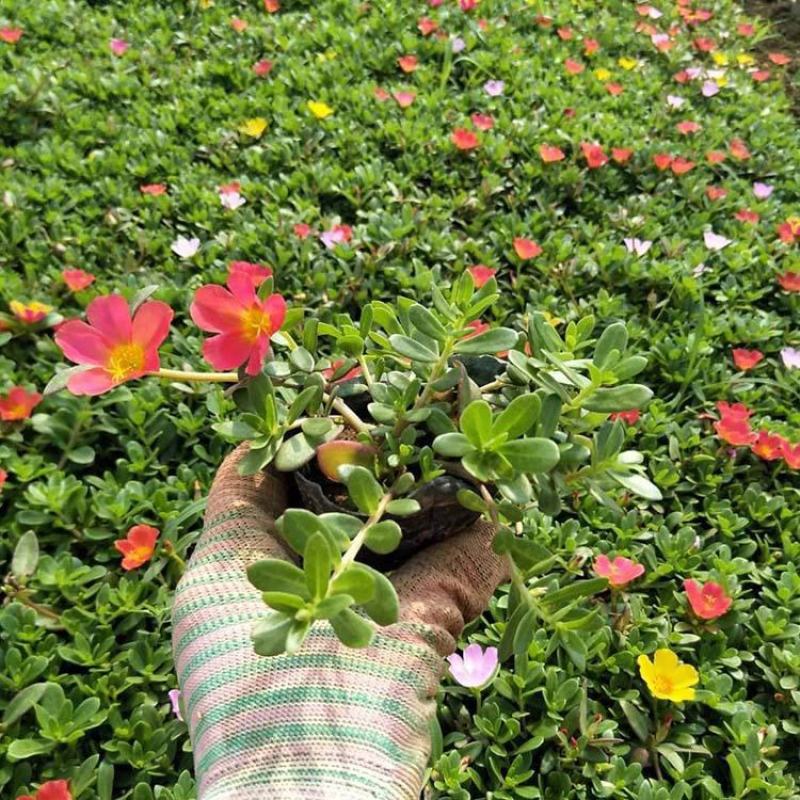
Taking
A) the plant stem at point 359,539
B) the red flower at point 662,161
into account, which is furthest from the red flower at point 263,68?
the plant stem at point 359,539

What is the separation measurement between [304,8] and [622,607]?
2.57 meters

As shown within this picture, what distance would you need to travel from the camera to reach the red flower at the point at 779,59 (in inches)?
127

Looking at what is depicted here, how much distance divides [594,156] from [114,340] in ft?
5.94

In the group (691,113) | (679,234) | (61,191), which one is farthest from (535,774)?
(691,113)

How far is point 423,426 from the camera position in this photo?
1028mm

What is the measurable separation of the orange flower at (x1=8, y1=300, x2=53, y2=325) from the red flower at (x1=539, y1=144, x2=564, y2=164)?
1400 millimetres

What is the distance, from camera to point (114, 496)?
5.10 ft

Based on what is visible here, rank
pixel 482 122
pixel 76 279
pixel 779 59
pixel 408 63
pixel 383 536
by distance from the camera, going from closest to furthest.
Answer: pixel 383 536, pixel 76 279, pixel 482 122, pixel 408 63, pixel 779 59

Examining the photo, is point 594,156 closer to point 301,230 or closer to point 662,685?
point 301,230

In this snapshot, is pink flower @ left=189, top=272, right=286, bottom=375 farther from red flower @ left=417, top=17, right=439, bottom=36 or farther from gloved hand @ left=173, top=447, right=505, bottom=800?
red flower @ left=417, top=17, right=439, bottom=36

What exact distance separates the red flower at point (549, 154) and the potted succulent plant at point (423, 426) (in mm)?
1398

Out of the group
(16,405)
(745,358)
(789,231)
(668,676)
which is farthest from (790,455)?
(16,405)

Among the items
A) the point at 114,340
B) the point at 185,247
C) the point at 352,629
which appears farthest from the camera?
the point at 185,247

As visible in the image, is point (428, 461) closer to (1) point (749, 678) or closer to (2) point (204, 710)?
(2) point (204, 710)
